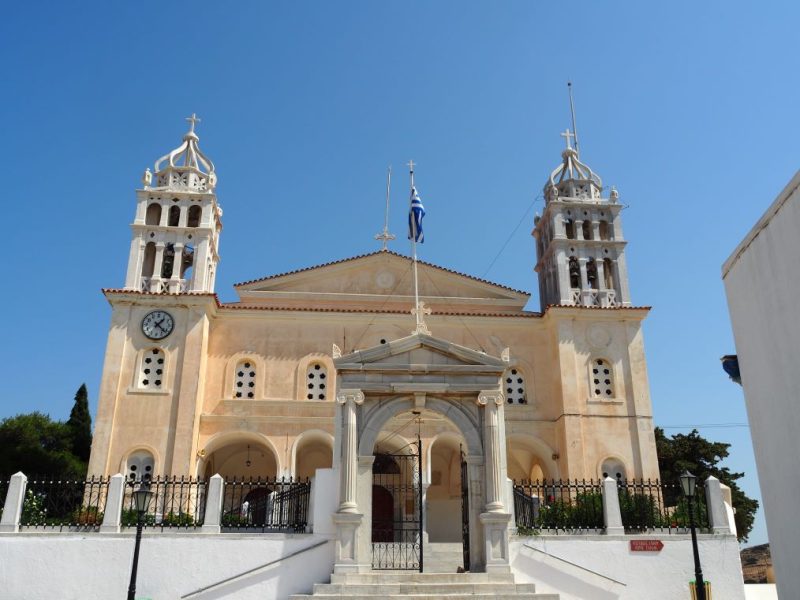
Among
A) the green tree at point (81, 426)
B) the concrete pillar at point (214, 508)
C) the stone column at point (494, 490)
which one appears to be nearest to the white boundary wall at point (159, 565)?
the concrete pillar at point (214, 508)

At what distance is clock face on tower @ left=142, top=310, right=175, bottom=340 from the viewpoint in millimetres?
27328

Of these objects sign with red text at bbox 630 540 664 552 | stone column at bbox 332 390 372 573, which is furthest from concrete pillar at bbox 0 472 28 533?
sign with red text at bbox 630 540 664 552

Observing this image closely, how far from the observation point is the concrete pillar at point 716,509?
16.2 meters

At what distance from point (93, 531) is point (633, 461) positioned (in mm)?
19308

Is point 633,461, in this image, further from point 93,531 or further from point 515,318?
point 93,531

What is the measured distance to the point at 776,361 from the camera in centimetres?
882

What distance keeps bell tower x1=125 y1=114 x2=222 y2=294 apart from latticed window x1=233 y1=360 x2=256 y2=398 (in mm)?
3440

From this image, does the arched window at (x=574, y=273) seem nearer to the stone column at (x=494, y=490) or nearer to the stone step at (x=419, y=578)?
the stone column at (x=494, y=490)

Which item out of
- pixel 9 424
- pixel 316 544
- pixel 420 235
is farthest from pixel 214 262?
pixel 316 544

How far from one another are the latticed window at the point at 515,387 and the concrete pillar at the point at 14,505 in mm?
17733

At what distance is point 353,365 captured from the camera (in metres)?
16.3

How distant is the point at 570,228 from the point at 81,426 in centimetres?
2907

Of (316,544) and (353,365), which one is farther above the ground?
(353,365)

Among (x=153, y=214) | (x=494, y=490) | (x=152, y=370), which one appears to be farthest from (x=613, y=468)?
(x=153, y=214)
